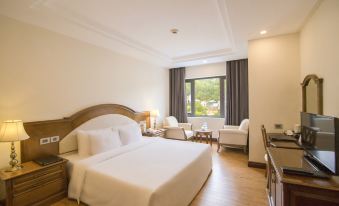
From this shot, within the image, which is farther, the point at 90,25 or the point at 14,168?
the point at 90,25

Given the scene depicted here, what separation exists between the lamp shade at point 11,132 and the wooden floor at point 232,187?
1.04 meters

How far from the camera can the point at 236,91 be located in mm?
5215

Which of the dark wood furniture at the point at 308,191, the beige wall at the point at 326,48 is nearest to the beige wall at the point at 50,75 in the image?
the dark wood furniture at the point at 308,191

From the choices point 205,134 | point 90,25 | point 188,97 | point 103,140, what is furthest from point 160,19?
point 188,97

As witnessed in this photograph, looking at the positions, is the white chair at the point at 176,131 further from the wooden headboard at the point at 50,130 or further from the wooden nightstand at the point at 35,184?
the wooden nightstand at the point at 35,184

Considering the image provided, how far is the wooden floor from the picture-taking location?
2.37m

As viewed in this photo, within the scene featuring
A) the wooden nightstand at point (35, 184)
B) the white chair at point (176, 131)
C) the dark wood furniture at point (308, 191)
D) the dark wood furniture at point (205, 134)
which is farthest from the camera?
the dark wood furniture at point (205, 134)

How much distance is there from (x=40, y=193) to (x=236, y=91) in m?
4.99

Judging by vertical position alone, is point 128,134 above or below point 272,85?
below

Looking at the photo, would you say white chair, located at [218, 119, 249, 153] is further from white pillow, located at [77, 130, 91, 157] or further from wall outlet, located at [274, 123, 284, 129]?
white pillow, located at [77, 130, 91, 157]

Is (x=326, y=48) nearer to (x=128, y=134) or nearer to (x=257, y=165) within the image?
(x=257, y=165)

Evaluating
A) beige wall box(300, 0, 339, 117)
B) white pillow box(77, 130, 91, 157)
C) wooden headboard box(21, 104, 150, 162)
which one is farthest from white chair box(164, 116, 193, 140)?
beige wall box(300, 0, 339, 117)

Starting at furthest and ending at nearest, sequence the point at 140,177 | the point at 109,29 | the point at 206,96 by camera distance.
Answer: the point at 206,96 → the point at 109,29 → the point at 140,177

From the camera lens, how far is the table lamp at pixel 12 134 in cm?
204
